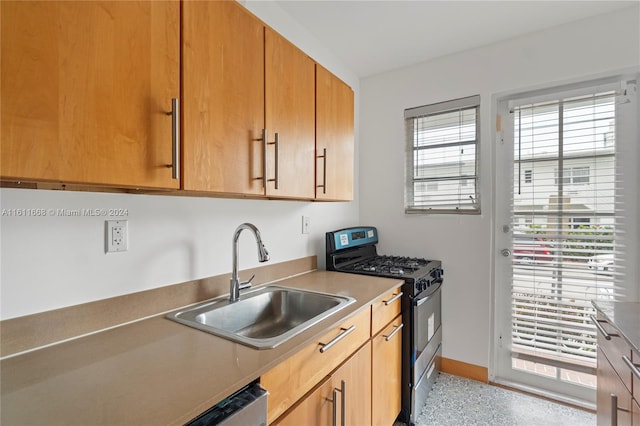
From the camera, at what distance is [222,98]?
1.08 meters

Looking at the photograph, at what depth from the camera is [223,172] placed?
1080 millimetres

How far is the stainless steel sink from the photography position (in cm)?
126

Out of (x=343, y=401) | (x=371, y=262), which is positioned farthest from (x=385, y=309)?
(x=371, y=262)

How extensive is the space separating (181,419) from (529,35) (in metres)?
2.84

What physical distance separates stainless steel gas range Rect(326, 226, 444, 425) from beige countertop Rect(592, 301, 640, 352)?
850mm

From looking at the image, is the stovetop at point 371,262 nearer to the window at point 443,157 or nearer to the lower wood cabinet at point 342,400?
the window at point 443,157

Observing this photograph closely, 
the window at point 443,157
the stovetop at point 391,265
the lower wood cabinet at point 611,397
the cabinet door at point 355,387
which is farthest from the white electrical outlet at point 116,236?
the window at point 443,157

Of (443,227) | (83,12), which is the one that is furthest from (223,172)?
(443,227)

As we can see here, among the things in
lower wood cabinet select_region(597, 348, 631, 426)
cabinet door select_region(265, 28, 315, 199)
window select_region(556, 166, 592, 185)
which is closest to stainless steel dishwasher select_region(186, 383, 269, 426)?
cabinet door select_region(265, 28, 315, 199)

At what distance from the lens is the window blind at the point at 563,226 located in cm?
191

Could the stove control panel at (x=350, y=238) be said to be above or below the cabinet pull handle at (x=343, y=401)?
above

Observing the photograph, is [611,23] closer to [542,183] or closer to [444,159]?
[542,183]

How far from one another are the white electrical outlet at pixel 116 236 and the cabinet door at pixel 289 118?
22.0 inches

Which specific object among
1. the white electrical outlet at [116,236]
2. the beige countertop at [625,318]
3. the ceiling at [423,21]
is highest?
the ceiling at [423,21]
